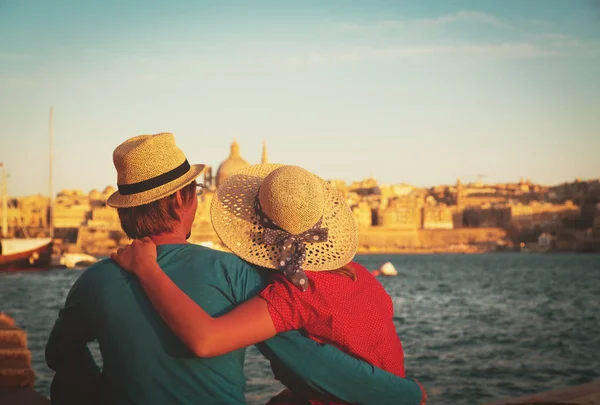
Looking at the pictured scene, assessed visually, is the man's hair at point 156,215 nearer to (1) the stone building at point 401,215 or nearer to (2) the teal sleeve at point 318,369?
(2) the teal sleeve at point 318,369

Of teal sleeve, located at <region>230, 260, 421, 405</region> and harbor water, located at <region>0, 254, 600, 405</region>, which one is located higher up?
teal sleeve, located at <region>230, 260, 421, 405</region>

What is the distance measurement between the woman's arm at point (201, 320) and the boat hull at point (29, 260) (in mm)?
43387

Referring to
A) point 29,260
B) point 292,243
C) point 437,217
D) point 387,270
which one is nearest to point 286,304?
point 292,243

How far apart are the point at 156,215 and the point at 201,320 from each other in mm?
270

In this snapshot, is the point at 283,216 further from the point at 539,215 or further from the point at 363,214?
the point at 539,215

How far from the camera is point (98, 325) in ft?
5.82

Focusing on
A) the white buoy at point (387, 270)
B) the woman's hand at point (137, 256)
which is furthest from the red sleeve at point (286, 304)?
the white buoy at point (387, 270)

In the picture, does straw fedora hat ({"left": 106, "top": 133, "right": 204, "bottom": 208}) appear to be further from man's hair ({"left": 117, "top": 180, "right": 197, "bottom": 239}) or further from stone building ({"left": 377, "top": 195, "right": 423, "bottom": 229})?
stone building ({"left": 377, "top": 195, "right": 423, "bottom": 229})

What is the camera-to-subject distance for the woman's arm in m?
1.67

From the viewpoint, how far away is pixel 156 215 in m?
1.83

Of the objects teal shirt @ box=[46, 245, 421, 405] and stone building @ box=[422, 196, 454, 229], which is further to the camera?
stone building @ box=[422, 196, 454, 229]

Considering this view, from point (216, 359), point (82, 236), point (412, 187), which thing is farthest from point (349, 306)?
point (412, 187)

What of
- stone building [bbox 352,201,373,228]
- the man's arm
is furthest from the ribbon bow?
stone building [bbox 352,201,373,228]

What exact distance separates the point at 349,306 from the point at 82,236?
8343cm
